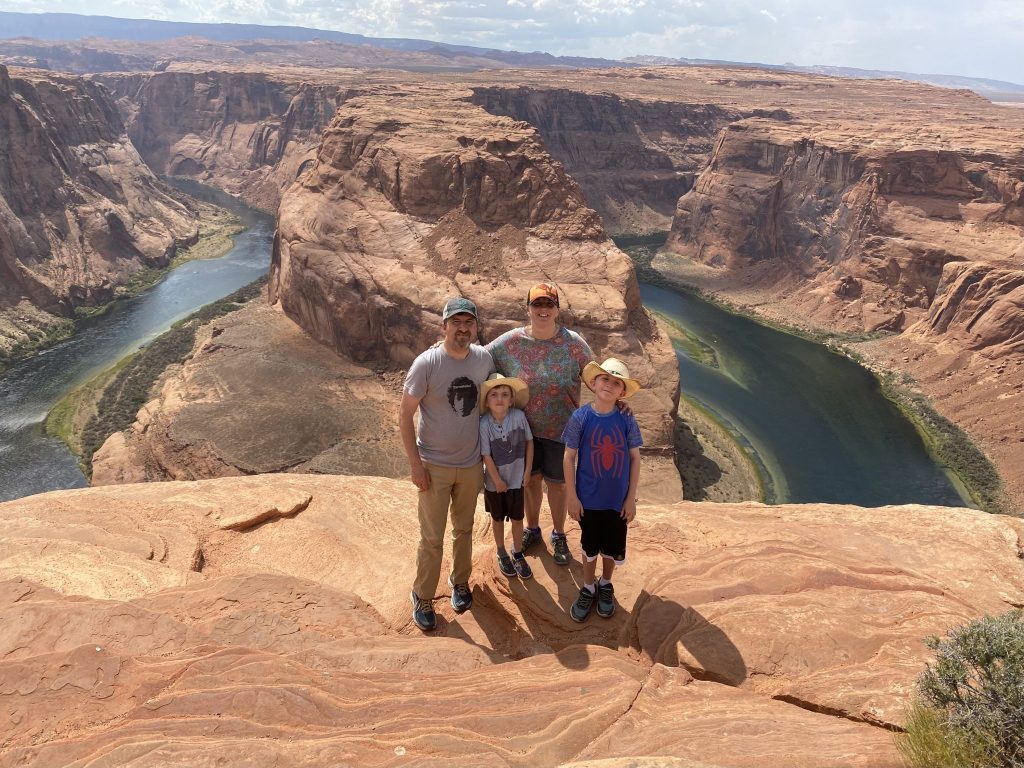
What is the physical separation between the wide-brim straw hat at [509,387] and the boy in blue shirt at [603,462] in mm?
756

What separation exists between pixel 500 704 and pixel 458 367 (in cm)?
356

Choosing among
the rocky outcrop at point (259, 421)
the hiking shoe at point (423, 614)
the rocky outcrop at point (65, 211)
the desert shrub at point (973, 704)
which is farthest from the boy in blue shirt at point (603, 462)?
the rocky outcrop at point (65, 211)

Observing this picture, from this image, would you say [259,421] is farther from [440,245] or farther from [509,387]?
[509,387]

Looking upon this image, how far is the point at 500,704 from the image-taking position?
5758mm

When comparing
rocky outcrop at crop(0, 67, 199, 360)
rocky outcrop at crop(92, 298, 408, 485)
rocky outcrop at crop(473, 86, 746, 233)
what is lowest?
rocky outcrop at crop(92, 298, 408, 485)

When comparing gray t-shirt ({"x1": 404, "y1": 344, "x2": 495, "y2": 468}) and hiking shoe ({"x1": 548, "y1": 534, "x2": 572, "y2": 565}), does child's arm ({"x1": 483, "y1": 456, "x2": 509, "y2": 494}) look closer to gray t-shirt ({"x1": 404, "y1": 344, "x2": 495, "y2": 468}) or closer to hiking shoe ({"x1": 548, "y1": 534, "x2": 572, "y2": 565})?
gray t-shirt ({"x1": 404, "y1": 344, "x2": 495, "y2": 468})

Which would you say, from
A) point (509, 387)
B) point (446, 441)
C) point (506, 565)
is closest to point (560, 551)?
point (506, 565)

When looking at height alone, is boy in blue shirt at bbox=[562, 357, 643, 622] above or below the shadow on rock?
above

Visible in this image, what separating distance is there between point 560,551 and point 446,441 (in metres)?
2.56

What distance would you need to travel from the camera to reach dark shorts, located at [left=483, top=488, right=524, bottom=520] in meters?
7.85

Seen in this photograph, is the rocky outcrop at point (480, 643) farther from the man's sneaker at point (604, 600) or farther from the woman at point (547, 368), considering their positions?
the woman at point (547, 368)

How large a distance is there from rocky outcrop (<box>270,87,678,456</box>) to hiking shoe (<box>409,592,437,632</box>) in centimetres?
2724

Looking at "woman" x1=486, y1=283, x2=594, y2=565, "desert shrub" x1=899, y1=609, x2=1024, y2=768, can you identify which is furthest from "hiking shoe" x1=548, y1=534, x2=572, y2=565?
"desert shrub" x1=899, y1=609, x2=1024, y2=768

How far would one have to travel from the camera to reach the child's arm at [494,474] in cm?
756
